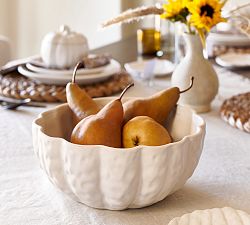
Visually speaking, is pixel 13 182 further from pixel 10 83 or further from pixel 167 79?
pixel 167 79

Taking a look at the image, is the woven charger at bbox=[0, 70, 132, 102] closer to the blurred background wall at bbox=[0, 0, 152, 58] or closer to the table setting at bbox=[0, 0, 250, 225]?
the table setting at bbox=[0, 0, 250, 225]

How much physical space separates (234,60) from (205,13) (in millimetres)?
597

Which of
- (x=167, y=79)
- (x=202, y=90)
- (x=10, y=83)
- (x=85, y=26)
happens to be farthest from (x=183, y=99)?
(x=85, y=26)

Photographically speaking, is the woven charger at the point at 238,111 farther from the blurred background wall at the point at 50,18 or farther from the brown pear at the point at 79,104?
the blurred background wall at the point at 50,18

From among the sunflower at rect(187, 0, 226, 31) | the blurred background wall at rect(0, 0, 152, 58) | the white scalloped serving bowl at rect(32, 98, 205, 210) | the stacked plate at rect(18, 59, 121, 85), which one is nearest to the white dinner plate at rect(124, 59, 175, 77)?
the stacked plate at rect(18, 59, 121, 85)

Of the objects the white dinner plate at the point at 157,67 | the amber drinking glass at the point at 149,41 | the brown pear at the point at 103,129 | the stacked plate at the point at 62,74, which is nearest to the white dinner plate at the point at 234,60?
the white dinner plate at the point at 157,67

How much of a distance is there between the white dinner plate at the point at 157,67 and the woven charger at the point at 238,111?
34 cm

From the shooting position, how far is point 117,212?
786mm

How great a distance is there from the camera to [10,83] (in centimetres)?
145

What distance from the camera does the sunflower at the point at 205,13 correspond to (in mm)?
1166

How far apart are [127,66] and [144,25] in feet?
5.42

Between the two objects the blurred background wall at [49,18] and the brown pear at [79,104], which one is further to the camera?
the blurred background wall at [49,18]

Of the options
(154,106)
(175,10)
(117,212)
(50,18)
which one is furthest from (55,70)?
(50,18)

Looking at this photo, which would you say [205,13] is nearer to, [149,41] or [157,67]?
[157,67]
